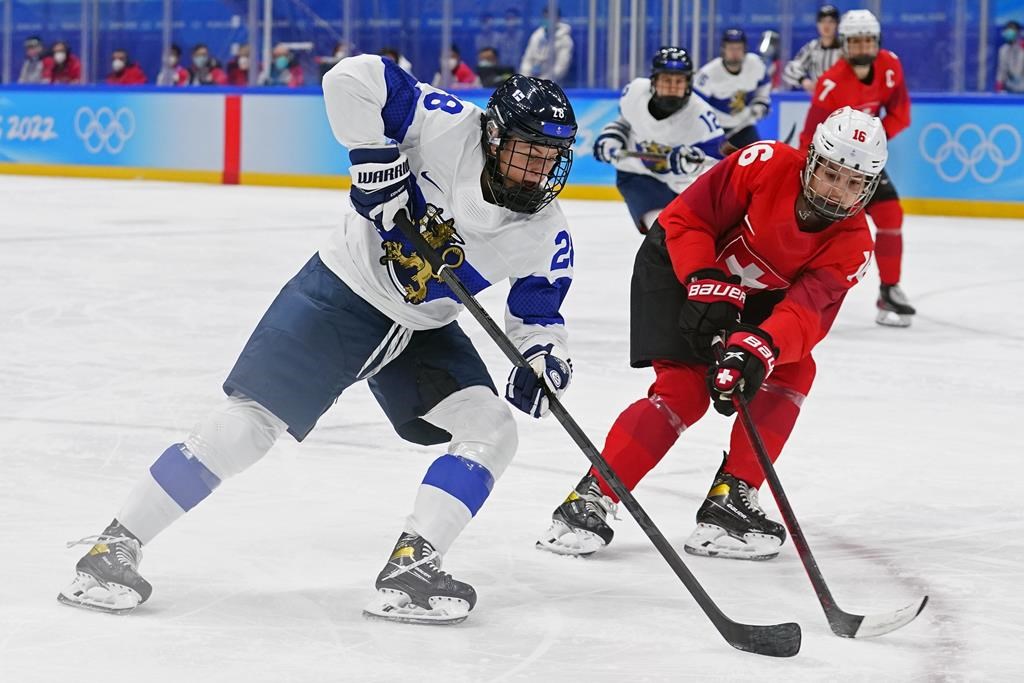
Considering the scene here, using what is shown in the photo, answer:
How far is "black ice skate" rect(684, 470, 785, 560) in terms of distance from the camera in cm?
301

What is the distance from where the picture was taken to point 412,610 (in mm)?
2500

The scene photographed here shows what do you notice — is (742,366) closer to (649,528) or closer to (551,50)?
(649,528)

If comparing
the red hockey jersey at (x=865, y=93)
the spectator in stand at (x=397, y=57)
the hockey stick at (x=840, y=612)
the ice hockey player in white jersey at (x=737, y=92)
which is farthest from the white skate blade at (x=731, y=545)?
the spectator in stand at (x=397, y=57)

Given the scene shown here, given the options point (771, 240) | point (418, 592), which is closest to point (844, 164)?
point (771, 240)

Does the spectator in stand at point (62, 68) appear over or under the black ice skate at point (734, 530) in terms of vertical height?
over

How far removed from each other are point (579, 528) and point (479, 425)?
465 mm

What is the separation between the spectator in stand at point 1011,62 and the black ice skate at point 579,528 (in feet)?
28.3

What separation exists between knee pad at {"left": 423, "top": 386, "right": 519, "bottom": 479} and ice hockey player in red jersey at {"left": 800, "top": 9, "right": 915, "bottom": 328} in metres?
3.85

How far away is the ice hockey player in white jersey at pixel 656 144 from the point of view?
21.4 ft

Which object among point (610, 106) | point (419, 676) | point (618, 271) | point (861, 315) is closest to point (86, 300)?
point (618, 271)

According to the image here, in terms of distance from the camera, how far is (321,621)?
2492mm

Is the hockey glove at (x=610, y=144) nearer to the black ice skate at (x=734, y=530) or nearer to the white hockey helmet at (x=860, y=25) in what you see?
the white hockey helmet at (x=860, y=25)

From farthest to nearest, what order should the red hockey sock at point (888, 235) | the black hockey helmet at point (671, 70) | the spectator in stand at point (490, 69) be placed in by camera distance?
1. the spectator in stand at point (490, 69)
2. the black hockey helmet at point (671, 70)
3. the red hockey sock at point (888, 235)

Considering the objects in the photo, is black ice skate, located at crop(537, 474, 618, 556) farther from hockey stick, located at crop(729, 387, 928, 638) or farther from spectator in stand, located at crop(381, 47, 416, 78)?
spectator in stand, located at crop(381, 47, 416, 78)
